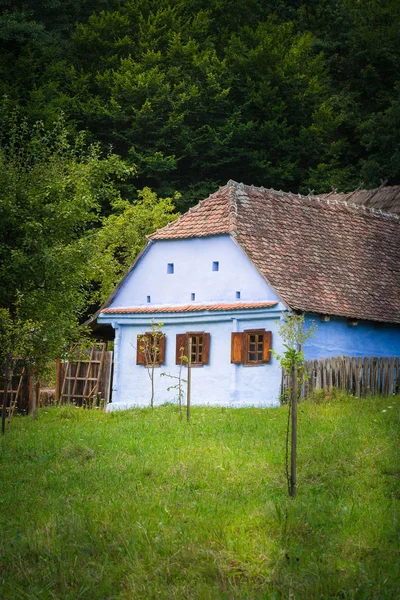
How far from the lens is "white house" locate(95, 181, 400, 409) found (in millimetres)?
26031

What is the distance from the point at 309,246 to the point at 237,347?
14.4 ft

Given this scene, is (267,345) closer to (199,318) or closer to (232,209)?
(199,318)

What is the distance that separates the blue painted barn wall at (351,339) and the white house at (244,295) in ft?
0.11

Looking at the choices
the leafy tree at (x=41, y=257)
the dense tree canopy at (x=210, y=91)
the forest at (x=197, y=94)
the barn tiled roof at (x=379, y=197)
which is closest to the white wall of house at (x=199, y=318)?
the leafy tree at (x=41, y=257)

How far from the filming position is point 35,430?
65.5ft

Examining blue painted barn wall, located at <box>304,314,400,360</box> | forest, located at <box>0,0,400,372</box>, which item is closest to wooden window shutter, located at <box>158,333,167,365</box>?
blue painted barn wall, located at <box>304,314,400,360</box>

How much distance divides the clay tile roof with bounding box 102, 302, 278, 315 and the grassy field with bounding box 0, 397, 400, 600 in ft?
27.7

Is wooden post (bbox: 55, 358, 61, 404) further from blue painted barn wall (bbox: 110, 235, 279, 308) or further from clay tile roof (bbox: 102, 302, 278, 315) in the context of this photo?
blue painted barn wall (bbox: 110, 235, 279, 308)

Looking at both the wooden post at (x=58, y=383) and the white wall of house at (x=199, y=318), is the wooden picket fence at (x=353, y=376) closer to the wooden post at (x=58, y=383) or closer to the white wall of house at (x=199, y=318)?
the white wall of house at (x=199, y=318)

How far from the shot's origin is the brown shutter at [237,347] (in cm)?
2598

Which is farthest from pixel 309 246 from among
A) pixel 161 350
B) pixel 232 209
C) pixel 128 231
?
pixel 128 231

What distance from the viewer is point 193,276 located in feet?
91.7

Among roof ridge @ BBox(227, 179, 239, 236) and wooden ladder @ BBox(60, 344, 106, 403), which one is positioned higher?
roof ridge @ BBox(227, 179, 239, 236)

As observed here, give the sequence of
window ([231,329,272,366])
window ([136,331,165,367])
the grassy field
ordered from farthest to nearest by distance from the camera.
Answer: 1. window ([136,331,165,367])
2. window ([231,329,272,366])
3. the grassy field
